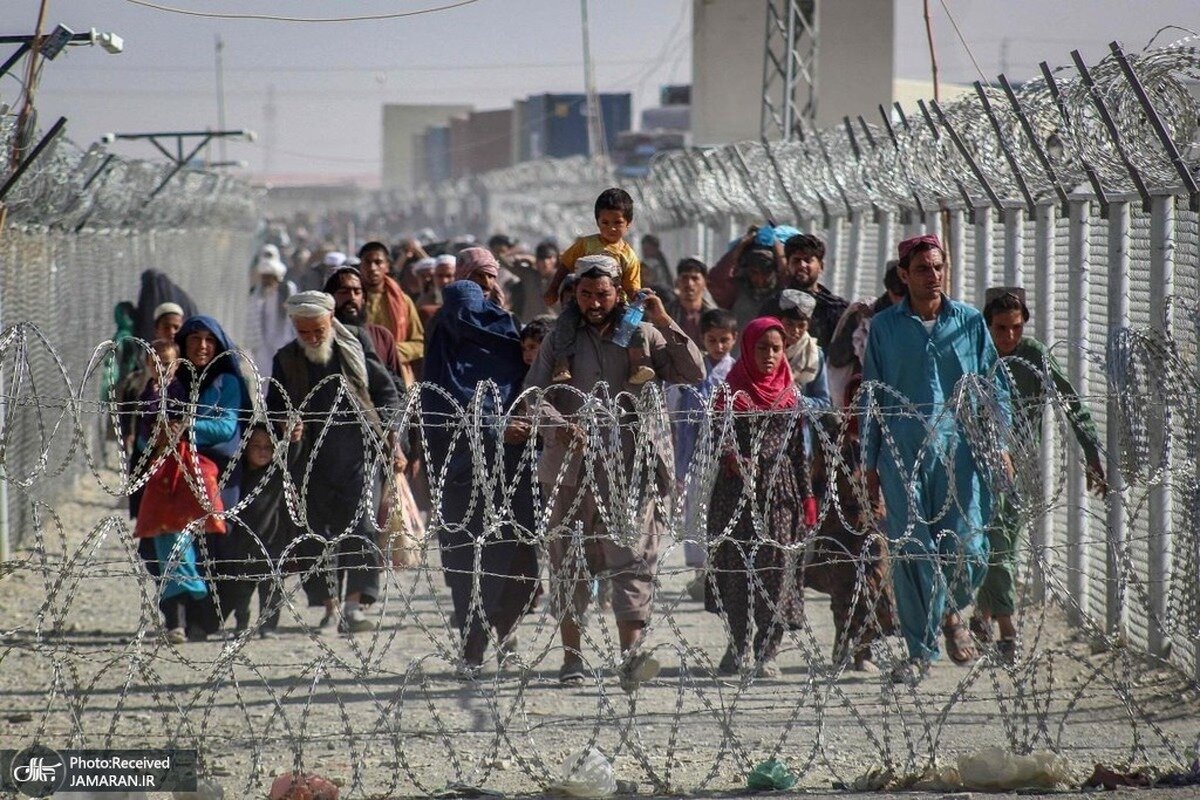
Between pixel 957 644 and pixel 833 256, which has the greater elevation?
pixel 833 256

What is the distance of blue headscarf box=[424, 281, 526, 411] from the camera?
6.89 m

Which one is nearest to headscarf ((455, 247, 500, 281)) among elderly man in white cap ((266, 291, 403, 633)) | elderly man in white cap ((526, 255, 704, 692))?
elderly man in white cap ((266, 291, 403, 633))

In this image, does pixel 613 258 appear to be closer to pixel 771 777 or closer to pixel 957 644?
pixel 957 644

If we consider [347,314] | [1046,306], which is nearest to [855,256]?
[1046,306]

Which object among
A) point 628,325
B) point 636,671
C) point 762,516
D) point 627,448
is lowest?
point 636,671

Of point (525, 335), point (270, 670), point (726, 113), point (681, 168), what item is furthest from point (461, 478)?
point (726, 113)

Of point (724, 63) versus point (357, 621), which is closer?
point (357, 621)

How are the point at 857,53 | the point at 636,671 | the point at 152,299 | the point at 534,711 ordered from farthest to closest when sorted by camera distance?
the point at 857,53
the point at 152,299
the point at 534,711
the point at 636,671

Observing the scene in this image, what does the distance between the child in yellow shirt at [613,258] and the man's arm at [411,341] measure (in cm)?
202

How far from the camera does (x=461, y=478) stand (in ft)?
22.9

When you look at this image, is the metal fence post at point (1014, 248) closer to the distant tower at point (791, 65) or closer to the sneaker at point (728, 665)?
the sneaker at point (728, 665)

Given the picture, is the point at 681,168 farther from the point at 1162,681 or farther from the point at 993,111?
the point at 1162,681

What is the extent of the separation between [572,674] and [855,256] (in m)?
5.98

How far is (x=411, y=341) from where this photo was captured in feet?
30.5
